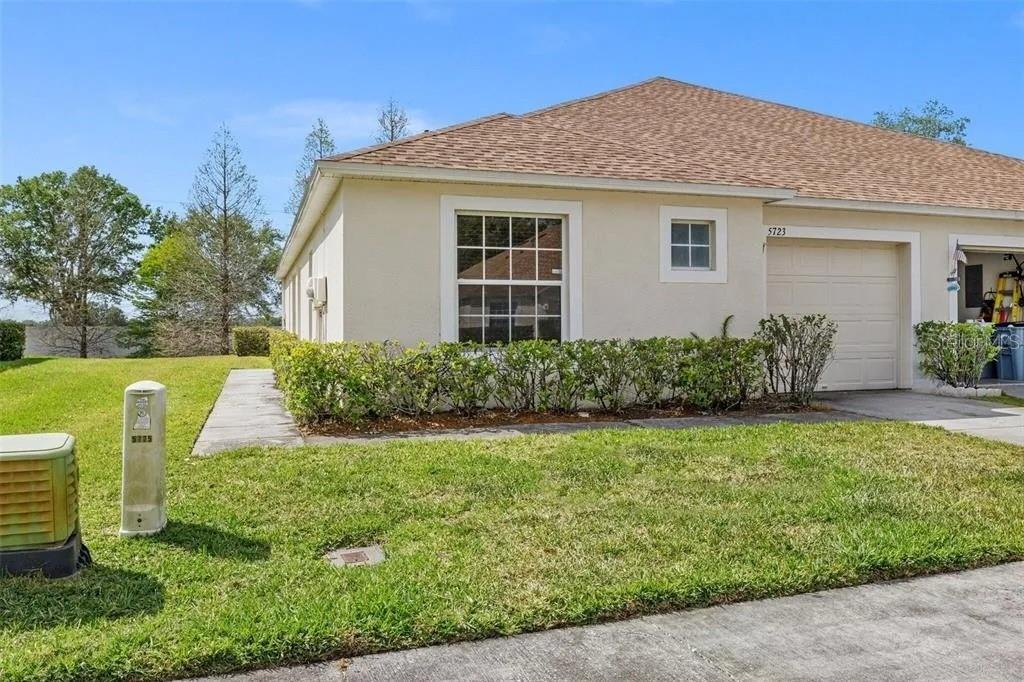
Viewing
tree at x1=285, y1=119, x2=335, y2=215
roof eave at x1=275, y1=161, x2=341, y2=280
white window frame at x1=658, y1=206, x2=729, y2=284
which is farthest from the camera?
tree at x1=285, y1=119, x2=335, y2=215

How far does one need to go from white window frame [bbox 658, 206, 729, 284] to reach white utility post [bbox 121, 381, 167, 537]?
7.12m

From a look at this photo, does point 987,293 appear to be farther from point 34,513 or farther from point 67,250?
point 67,250

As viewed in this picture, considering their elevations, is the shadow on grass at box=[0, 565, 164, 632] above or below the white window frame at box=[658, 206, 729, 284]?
below

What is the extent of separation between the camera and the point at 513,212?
365 inches

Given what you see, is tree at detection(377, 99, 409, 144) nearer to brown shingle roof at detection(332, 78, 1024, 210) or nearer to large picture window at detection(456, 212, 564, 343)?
brown shingle roof at detection(332, 78, 1024, 210)

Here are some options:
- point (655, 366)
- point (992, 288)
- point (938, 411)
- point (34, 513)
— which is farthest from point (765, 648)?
point (992, 288)

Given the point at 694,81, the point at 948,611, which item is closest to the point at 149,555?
the point at 948,611

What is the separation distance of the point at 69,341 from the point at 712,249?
3021cm

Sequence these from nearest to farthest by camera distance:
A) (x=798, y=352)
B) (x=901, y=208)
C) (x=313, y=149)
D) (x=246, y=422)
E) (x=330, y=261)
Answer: (x=246, y=422)
(x=798, y=352)
(x=330, y=261)
(x=901, y=208)
(x=313, y=149)

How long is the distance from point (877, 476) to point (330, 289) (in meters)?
7.41

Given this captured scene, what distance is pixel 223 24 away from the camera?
902 centimetres

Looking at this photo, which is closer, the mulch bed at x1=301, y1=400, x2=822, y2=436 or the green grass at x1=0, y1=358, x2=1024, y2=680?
Answer: the green grass at x1=0, y1=358, x2=1024, y2=680

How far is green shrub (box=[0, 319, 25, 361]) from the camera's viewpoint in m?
19.5

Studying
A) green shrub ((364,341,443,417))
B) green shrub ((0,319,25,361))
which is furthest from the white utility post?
green shrub ((0,319,25,361))
